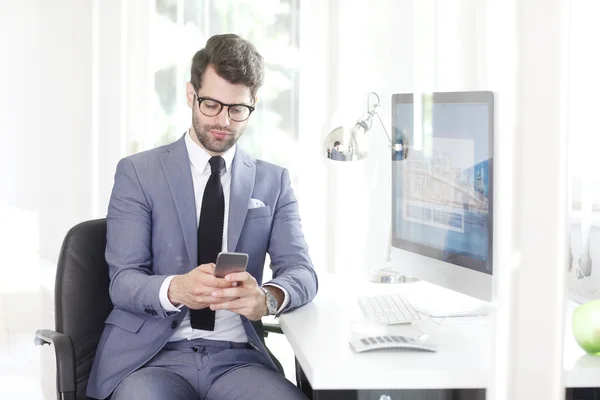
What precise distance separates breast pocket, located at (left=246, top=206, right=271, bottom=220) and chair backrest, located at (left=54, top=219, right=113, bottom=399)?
342 millimetres

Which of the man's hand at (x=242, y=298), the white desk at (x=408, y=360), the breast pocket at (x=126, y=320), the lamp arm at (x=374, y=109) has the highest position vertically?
the lamp arm at (x=374, y=109)

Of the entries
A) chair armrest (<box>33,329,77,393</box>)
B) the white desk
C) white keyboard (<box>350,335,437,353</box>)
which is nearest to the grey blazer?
chair armrest (<box>33,329,77,393</box>)

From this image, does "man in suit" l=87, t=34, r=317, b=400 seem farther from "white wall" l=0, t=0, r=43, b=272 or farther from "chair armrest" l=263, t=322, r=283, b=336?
"white wall" l=0, t=0, r=43, b=272

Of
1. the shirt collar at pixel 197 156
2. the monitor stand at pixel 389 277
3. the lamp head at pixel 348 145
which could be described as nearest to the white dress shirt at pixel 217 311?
the shirt collar at pixel 197 156

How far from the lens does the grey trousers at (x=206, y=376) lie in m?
1.70

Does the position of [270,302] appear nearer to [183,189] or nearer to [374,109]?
[183,189]

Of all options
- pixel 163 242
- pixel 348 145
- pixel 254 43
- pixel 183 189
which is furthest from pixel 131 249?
pixel 254 43

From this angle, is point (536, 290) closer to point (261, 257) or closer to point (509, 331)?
point (509, 331)

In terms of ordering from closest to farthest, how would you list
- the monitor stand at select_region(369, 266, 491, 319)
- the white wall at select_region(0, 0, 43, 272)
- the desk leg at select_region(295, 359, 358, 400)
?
the desk leg at select_region(295, 359, 358, 400), the monitor stand at select_region(369, 266, 491, 319), the white wall at select_region(0, 0, 43, 272)

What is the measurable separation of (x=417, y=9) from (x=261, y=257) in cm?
76

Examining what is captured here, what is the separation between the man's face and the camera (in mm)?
2008

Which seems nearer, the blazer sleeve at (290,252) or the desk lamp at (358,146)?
the blazer sleeve at (290,252)

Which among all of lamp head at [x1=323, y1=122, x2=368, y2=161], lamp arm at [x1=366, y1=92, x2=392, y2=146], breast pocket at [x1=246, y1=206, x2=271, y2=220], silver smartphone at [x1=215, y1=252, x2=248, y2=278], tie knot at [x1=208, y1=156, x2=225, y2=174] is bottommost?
silver smartphone at [x1=215, y1=252, x2=248, y2=278]

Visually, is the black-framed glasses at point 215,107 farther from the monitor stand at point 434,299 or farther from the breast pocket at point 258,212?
the monitor stand at point 434,299
